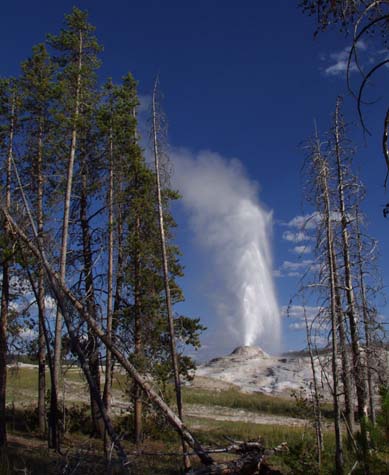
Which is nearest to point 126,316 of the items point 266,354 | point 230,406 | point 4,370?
point 4,370

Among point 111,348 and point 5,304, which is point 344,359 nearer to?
point 111,348

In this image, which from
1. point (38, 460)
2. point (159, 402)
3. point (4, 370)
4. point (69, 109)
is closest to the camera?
point (159, 402)

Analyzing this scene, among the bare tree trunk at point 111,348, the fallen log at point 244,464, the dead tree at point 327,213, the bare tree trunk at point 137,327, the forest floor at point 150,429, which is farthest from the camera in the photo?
the bare tree trunk at point 137,327

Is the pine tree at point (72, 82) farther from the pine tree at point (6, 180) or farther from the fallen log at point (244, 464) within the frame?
the fallen log at point (244, 464)

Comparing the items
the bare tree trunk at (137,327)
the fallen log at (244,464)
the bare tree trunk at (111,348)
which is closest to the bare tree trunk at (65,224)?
the bare tree trunk at (111,348)

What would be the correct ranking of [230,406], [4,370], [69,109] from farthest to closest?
[230,406], [69,109], [4,370]

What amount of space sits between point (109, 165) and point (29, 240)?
6.69 meters

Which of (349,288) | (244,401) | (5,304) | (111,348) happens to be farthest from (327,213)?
(244,401)

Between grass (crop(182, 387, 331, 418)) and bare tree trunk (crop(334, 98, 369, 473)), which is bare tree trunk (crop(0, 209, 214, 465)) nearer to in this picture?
bare tree trunk (crop(334, 98, 369, 473))

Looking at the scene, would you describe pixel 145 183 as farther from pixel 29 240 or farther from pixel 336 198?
pixel 29 240

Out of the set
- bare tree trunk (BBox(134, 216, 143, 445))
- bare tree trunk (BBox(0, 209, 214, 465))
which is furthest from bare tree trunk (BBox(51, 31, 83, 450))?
bare tree trunk (BBox(134, 216, 143, 445))

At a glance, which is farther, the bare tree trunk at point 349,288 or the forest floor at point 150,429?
the bare tree trunk at point 349,288

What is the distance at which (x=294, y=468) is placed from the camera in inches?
344

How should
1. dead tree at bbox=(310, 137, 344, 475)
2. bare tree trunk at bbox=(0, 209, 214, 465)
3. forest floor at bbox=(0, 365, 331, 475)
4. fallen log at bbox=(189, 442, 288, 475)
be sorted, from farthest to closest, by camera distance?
dead tree at bbox=(310, 137, 344, 475)
forest floor at bbox=(0, 365, 331, 475)
bare tree trunk at bbox=(0, 209, 214, 465)
fallen log at bbox=(189, 442, 288, 475)
